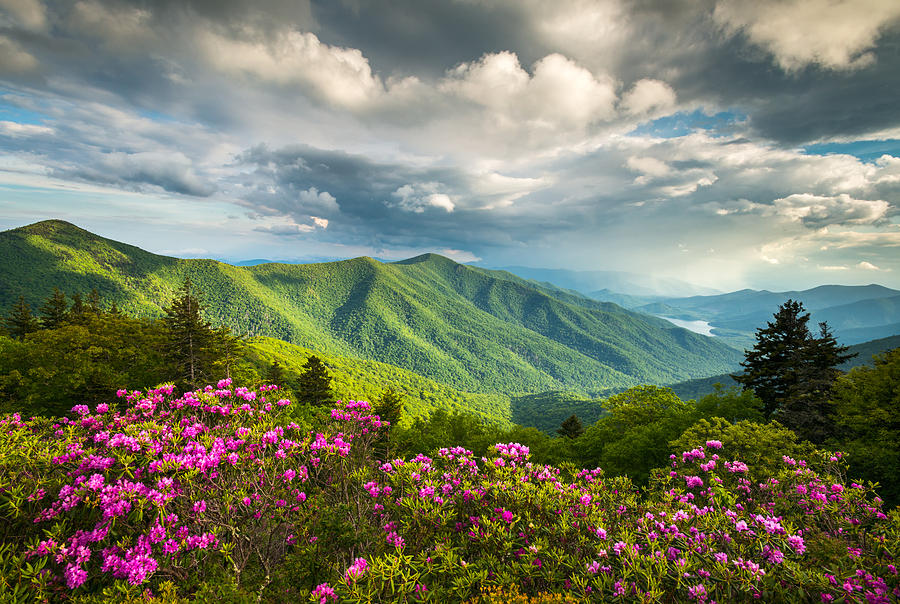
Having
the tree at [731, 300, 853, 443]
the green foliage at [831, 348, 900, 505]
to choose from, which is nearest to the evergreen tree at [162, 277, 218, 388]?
the green foliage at [831, 348, 900, 505]

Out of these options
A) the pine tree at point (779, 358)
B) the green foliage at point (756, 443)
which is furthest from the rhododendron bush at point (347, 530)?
the pine tree at point (779, 358)

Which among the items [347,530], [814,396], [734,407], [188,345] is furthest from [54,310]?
[814,396]

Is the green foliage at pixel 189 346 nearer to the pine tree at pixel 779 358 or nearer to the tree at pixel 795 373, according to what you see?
the tree at pixel 795 373

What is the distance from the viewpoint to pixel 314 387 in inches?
1953

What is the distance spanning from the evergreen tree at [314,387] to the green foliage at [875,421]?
52056 mm

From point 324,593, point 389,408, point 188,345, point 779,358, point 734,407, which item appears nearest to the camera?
point 324,593

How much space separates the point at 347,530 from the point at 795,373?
41892 millimetres

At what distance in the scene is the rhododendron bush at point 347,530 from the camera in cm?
632

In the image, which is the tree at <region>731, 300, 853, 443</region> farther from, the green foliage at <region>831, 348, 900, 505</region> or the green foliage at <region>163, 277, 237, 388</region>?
the green foliage at <region>163, 277, 237, 388</region>

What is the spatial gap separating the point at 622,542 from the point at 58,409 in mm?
43999

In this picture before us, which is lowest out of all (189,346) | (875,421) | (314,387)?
(314,387)

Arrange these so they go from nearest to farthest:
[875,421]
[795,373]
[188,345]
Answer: [875,421] → [795,373] → [188,345]

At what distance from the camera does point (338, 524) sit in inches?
306

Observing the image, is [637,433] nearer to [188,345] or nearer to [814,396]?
[814,396]
